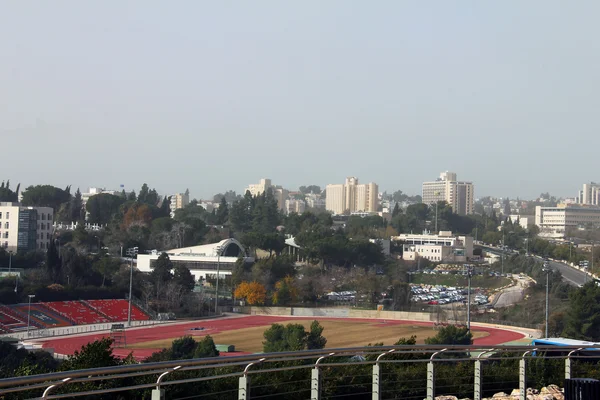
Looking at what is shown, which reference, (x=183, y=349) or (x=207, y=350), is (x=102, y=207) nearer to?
(x=183, y=349)

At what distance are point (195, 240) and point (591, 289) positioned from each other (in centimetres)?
5733

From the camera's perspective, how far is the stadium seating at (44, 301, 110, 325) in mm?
48688

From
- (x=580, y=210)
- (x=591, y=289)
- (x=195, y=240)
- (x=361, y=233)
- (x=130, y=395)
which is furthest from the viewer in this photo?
(x=580, y=210)

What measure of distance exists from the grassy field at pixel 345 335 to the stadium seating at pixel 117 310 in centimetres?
840

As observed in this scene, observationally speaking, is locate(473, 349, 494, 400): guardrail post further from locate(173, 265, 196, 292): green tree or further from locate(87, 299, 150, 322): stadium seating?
locate(173, 265, 196, 292): green tree

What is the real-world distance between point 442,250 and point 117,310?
5232cm

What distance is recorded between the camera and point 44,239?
7625 cm

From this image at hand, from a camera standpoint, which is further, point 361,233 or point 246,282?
point 361,233

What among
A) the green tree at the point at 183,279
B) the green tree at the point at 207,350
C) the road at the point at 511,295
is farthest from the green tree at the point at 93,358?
the road at the point at 511,295

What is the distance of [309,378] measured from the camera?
9273 millimetres

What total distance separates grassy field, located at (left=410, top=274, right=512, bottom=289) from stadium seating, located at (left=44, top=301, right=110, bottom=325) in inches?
1424

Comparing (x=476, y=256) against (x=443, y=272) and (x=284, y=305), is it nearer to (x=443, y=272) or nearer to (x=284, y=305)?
(x=443, y=272)

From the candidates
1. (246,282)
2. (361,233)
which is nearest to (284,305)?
(246,282)

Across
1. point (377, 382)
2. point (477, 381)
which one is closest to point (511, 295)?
point (477, 381)
